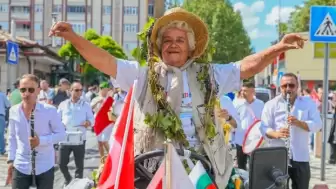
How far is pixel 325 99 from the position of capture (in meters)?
9.29

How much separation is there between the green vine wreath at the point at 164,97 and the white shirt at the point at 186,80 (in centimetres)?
7

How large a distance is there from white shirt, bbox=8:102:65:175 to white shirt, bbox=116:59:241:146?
2.77 metres

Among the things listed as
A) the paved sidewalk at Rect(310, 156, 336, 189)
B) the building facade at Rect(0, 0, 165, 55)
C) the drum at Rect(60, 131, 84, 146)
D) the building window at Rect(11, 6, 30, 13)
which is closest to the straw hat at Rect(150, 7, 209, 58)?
the paved sidewalk at Rect(310, 156, 336, 189)

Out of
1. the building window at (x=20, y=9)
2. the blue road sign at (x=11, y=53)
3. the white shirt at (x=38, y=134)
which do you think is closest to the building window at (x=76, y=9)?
the building window at (x=20, y=9)

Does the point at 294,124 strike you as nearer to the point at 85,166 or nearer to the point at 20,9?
the point at 85,166

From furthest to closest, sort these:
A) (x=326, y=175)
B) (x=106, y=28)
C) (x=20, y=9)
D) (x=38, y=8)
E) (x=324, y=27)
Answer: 1. (x=106, y=28)
2. (x=20, y=9)
3. (x=38, y=8)
4. (x=326, y=175)
5. (x=324, y=27)

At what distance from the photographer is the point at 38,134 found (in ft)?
21.3

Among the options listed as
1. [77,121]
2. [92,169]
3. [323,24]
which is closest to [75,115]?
[77,121]

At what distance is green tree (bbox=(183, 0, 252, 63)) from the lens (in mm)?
65438

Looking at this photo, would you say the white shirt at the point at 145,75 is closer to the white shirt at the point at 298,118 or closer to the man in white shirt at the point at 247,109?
the white shirt at the point at 298,118

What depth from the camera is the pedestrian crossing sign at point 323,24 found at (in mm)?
9242

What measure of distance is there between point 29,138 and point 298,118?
3.23 metres

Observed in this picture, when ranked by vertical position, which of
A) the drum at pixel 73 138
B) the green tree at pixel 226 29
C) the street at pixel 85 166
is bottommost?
the street at pixel 85 166

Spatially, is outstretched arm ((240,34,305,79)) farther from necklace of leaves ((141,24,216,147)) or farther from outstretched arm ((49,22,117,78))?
outstretched arm ((49,22,117,78))
